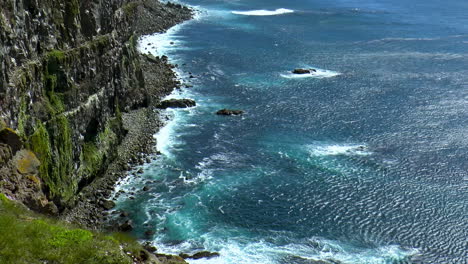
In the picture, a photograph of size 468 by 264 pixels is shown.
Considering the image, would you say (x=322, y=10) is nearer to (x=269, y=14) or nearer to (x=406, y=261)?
(x=269, y=14)

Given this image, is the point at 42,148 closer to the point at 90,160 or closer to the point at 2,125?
the point at 2,125

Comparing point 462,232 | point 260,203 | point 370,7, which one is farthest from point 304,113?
point 370,7

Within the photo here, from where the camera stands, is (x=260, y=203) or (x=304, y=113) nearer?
(x=260, y=203)

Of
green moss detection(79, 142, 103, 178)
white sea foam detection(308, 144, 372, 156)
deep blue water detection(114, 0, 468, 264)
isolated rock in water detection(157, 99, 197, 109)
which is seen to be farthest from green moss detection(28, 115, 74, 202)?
isolated rock in water detection(157, 99, 197, 109)

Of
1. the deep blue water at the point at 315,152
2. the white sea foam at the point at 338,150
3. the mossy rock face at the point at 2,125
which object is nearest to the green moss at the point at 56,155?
the mossy rock face at the point at 2,125

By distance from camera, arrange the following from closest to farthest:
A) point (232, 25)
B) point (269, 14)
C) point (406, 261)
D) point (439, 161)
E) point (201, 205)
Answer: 1. point (406, 261)
2. point (201, 205)
3. point (439, 161)
4. point (232, 25)
5. point (269, 14)

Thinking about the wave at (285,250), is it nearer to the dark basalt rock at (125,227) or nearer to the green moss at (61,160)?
the dark basalt rock at (125,227)
